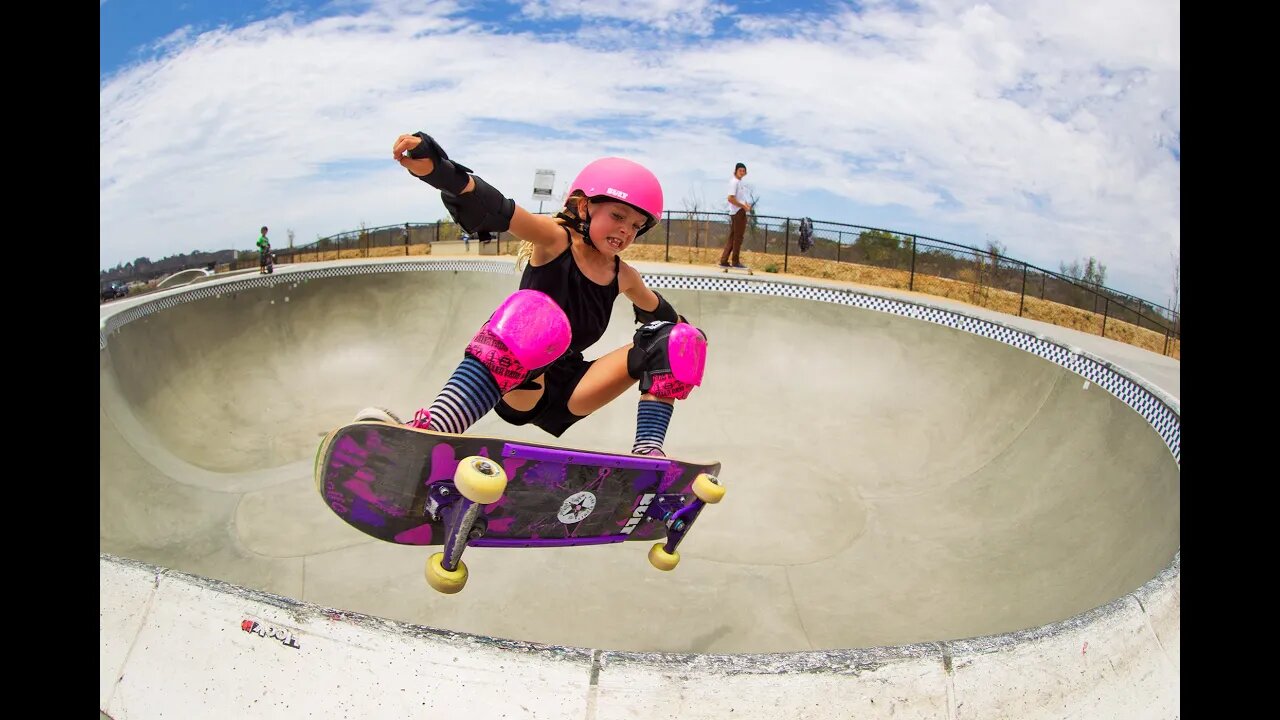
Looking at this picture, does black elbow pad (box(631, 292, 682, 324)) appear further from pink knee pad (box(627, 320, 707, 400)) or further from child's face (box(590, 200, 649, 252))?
child's face (box(590, 200, 649, 252))

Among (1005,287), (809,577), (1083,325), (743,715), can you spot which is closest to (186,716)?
(743,715)

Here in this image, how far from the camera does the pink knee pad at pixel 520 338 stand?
3.21 m

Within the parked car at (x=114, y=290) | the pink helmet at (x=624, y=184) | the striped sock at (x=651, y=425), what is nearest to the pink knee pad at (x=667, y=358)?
the striped sock at (x=651, y=425)

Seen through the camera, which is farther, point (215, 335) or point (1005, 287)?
point (1005, 287)

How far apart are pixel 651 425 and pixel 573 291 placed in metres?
0.82

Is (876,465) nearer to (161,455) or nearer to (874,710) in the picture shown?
(874,710)

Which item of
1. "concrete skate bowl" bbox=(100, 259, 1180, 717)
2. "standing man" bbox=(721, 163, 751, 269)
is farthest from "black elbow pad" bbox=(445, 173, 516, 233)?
"standing man" bbox=(721, 163, 751, 269)

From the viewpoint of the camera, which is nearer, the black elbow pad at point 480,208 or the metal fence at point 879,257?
the black elbow pad at point 480,208

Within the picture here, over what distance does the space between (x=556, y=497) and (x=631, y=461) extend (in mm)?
397

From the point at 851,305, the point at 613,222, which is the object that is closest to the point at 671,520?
the point at 613,222

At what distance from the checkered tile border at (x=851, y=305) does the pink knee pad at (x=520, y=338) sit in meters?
4.13

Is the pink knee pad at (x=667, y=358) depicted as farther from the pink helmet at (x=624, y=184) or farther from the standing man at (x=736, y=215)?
the standing man at (x=736, y=215)

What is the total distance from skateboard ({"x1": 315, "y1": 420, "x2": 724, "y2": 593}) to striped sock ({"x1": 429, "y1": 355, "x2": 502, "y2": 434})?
0.56 ft

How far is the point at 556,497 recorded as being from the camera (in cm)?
344
